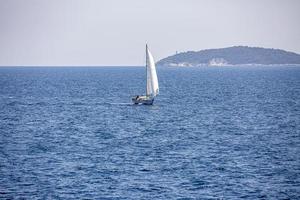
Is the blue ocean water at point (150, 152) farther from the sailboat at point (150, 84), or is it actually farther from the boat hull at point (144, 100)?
the sailboat at point (150, 84)

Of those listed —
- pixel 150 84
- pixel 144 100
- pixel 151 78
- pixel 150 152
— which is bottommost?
pixel 150 152

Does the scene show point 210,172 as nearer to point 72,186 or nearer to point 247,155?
point 247,155

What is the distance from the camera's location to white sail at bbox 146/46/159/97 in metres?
126

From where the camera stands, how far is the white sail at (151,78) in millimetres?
126250

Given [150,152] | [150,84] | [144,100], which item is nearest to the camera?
[150,152]

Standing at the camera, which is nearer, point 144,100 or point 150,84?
point 150,84

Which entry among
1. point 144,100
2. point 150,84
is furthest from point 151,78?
point 144,100

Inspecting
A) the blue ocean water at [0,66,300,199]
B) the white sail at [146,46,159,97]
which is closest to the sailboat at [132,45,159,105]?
the white sail at [146,46,159,97]

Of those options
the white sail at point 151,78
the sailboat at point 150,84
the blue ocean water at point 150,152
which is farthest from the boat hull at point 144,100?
the blue ocean water at point 150,152

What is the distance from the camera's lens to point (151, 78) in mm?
126750

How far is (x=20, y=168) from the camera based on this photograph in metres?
65.5

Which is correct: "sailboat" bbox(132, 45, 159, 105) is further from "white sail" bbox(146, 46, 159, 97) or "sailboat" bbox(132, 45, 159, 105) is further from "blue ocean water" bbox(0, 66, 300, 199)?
"blue ocean water" bbox(0, 66, 300, 199)

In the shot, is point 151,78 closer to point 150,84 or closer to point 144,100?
point 150,84

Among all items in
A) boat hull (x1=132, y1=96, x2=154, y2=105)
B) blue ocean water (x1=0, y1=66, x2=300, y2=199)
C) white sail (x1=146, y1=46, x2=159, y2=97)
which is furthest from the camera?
boat hull (x1=132, y1=96, x2=154, y2=105)
